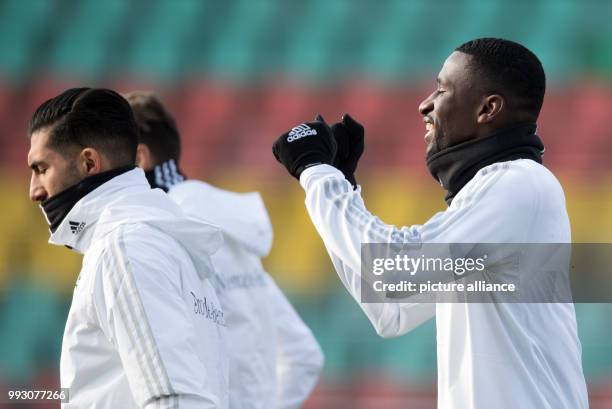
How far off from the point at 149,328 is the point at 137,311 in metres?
0.03

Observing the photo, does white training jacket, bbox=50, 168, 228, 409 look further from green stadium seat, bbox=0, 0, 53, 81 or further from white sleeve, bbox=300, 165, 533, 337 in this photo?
green stadium seat, bbox=0, 0, 53, 81

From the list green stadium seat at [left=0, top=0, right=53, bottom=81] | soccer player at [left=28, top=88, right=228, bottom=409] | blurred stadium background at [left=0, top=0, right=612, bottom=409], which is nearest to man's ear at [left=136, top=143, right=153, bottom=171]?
soccer player at [left=28, top=88, right=228, bottom=409]

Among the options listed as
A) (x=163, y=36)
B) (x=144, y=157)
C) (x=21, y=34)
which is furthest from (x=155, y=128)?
(x=21, y=34)

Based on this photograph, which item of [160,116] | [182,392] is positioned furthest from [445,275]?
[160,116]

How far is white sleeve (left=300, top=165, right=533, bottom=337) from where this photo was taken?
1.62 meters

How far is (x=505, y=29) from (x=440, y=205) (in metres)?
1.50

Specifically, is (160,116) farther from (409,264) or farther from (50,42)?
→ (50,42)

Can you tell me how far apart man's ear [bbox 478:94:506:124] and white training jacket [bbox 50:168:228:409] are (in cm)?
53

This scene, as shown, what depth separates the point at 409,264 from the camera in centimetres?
162

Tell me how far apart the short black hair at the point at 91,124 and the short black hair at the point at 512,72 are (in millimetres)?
661

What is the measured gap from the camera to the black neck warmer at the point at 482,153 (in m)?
1.74

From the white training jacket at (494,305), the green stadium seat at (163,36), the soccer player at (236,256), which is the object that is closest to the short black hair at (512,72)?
the white training jacket at (494,305)

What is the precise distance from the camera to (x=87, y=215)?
71.3 inches

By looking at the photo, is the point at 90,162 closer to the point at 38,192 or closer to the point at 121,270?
the point at 38,192
